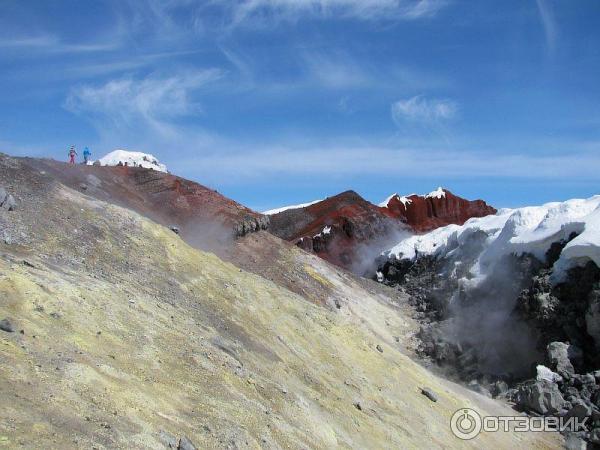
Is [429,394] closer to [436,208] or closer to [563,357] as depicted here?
[563,357]

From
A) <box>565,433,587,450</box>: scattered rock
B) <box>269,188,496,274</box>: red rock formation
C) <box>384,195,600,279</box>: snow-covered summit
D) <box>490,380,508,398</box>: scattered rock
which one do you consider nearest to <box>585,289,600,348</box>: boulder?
<box>384,195,600,279</box>: snow-covered summit

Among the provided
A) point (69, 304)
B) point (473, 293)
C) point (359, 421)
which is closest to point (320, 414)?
point (359, 421)

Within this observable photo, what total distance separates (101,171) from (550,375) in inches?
1231

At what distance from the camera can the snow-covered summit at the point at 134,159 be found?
224 ft

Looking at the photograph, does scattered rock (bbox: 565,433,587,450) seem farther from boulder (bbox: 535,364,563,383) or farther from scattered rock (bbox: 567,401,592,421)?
boulder (bbox: 535,364,563,383)

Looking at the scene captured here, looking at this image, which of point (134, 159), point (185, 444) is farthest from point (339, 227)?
point (185, 444)

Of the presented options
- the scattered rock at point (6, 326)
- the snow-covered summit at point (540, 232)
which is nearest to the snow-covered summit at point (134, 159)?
the snow-covered summit at point (540, 232)

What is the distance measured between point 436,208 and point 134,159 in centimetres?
3873

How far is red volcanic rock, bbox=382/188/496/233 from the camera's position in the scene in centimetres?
7481

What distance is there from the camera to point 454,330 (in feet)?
120

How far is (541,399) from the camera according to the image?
2545cm

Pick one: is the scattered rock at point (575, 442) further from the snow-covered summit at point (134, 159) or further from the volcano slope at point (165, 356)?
the snow-covered summit at point (134, 159)

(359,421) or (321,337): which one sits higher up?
(321,337)

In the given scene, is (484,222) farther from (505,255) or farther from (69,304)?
(69,304)
